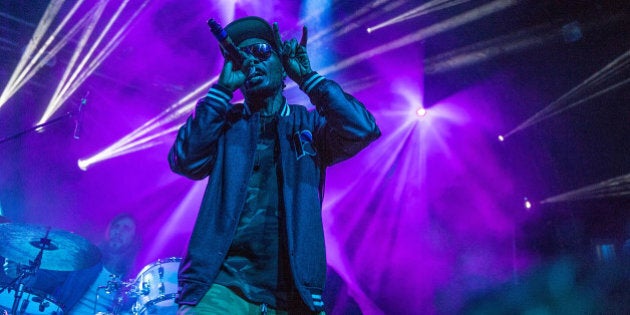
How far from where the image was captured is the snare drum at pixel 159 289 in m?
4.83

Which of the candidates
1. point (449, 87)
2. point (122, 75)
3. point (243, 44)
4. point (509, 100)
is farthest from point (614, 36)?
point (122, 75)

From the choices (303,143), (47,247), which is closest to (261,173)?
(303,143)

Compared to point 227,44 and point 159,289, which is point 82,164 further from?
point 227,44

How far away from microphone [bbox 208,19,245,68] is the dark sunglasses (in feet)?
0.65

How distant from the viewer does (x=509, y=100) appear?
812 cm

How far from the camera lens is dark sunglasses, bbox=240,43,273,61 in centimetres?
235

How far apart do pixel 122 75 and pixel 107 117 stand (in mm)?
881

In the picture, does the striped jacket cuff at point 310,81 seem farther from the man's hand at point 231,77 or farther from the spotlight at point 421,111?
the spotlight at point 421,111

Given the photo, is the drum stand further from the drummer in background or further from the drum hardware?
the drummer in background

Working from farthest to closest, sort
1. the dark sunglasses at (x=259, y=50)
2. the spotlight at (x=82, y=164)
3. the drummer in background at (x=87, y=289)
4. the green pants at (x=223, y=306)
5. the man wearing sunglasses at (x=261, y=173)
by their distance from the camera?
1. the spotlight at (x=82, y=164)
2. the drummer in background at (x=87, y=289)
3. the dark sunglasses at (x=259, y=50)
4. the man wearing sunglasses at (x=261, y=173)
5. the green pants at (x=223, y=306)

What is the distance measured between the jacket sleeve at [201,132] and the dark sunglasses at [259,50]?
0.37 m

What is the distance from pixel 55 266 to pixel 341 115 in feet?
16.5

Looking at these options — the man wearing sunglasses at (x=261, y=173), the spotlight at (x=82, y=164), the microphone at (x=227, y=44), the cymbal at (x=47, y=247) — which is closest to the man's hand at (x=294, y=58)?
the man wearing sunglasses at (x=261, y=173)

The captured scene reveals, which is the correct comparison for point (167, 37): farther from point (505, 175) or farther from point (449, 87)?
point (505, 175)
